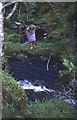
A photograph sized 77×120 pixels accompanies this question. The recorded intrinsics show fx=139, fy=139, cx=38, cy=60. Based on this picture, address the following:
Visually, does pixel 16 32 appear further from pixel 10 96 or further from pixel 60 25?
pixel 10 96

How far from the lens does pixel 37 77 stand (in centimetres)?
636

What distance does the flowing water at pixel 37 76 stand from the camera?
5.48 metres

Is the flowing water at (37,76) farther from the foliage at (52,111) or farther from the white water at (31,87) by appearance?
the foliage at (52,111)

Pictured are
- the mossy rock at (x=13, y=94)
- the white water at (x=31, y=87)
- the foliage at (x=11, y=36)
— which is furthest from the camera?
the foliage at (x=11, y=36)

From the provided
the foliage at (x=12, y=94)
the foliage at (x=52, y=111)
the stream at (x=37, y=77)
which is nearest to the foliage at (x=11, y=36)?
the stream at (x=37, y=77)

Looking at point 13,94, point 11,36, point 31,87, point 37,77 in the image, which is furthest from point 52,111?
point 11,36

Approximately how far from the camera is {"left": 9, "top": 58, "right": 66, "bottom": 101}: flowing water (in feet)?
18.0

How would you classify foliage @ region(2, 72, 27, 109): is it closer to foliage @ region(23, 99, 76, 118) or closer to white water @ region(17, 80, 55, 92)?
foliage @ region(23, 99, 76, 118)

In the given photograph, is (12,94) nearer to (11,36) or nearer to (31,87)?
(31,87)

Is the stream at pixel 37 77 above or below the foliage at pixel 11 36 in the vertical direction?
below

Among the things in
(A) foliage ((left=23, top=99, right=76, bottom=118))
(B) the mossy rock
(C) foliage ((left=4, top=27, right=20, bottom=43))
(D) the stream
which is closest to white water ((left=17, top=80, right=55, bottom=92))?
(D) the stream

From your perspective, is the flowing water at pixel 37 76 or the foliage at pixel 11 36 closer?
the flowing water at pixel 37 76

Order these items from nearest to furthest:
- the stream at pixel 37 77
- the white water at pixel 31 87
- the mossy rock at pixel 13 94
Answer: the mossy rock at pixel 13 94 < the stream at pixel 37 77 < the white water at pixel 31 87

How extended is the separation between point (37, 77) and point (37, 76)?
0.21 feet
